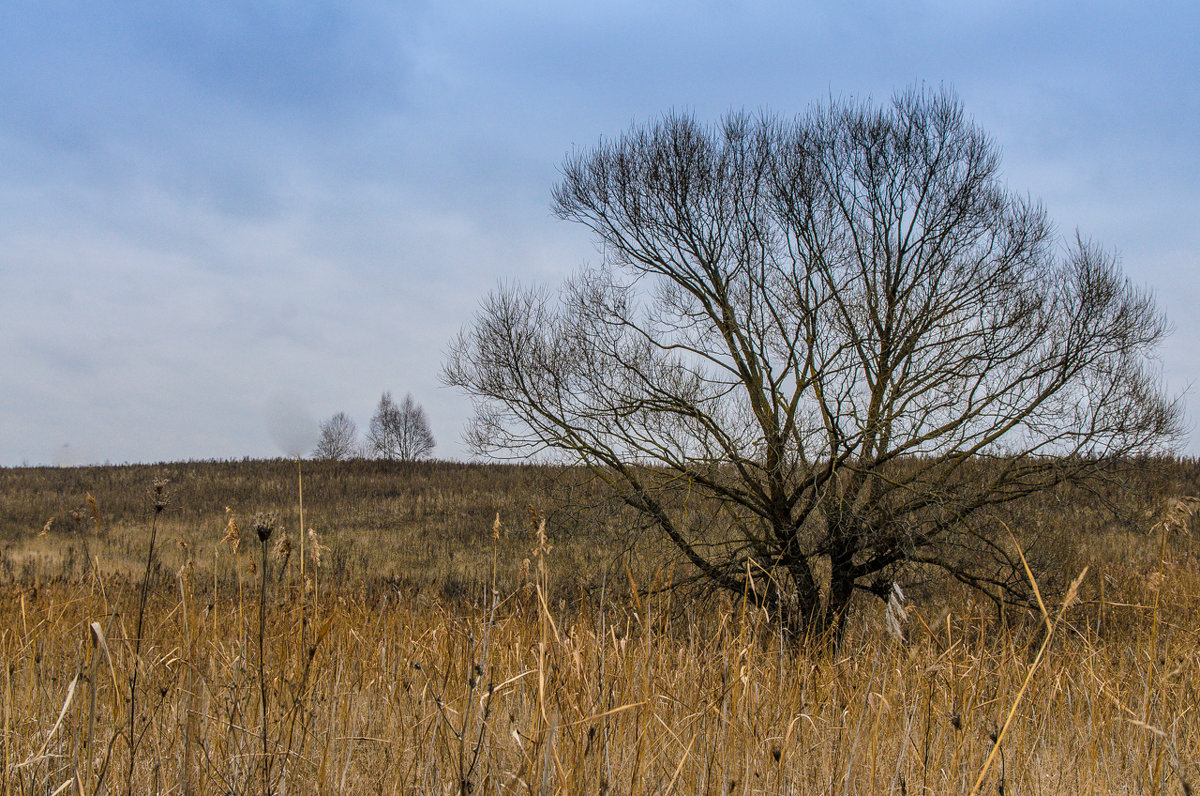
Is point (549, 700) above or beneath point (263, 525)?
beneath

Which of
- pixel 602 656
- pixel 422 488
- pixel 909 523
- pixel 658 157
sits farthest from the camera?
pixel 422 488

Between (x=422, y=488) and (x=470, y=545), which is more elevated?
(x=422, y=488)

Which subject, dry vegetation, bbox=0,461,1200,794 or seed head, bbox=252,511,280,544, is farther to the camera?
dry vegetation, bbox=0,461,1200,794

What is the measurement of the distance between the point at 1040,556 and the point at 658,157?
7.20 m

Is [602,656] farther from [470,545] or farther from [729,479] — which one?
[470,545]

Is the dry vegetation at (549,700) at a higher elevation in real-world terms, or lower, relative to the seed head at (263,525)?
lower

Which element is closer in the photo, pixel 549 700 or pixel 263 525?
pixel 263 525

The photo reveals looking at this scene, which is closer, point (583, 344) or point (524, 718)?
point (524, 718)

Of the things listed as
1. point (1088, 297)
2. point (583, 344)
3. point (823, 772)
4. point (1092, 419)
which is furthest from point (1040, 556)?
point (823, 772)

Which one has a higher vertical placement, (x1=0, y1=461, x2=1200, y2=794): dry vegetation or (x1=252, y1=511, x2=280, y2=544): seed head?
(x1=252, y1=511, x2=280, y2=544): seed head

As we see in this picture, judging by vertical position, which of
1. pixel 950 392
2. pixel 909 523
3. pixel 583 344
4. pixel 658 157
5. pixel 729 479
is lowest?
pixel 909 523

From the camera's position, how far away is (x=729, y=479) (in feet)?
31.5

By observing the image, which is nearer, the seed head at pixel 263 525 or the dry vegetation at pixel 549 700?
the seed head at pixel 263 525

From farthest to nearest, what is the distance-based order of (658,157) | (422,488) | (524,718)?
(422,488), (658,157), (524,718)
